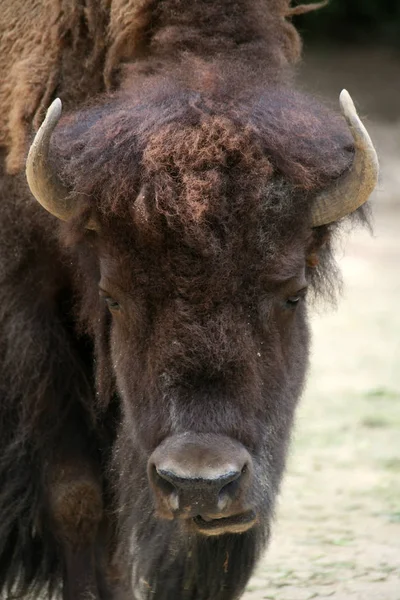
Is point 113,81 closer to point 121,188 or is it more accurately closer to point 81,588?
point 121,188

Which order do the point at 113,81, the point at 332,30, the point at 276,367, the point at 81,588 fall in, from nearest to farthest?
the point at 276,367
the point at 113,81
the point at 81,588
the point at 332,30

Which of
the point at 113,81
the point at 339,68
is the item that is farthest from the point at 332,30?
the point at 113,81

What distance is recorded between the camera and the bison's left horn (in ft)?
13.3

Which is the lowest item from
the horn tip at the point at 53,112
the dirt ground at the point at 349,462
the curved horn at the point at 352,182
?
the dirt ground at the point at 349,462

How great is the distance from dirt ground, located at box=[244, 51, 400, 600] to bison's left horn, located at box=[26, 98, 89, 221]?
4.20ft

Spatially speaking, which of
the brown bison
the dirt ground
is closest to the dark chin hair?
the brown bison

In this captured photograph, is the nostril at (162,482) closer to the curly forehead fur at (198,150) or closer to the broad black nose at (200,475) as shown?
the broad black nose at (200,475)

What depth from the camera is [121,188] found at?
4031 mm

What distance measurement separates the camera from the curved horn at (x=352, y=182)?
13.4 ft

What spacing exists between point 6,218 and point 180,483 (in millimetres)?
1540

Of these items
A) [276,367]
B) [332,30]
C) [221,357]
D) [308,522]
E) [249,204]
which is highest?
[249,204]

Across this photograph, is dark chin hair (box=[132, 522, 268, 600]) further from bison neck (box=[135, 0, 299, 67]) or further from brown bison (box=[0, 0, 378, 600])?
bison neck (box=[135, 0, 299, 67])

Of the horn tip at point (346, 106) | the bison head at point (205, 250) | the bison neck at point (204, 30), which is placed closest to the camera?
the bison head at point (205, 250)

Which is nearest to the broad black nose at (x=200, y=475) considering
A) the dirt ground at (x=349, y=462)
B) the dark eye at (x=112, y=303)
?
the dark eye at (x=112, y=303)
